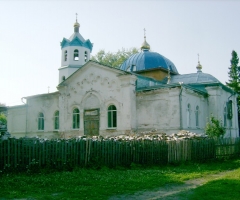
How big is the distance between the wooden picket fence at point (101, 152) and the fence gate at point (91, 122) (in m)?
10.3

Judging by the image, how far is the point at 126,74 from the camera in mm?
21750

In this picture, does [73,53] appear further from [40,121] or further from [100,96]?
[100,96]

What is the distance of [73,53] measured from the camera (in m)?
33.3

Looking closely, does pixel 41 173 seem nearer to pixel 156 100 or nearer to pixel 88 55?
pixel 156 100

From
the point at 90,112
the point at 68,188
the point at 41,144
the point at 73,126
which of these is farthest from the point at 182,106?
the point at 68,188

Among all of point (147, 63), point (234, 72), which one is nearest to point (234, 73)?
point (234, 72)

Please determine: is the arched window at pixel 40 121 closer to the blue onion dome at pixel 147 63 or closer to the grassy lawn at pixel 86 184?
the blue onion dome at pixel 147 63

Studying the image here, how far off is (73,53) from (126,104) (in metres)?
14.4

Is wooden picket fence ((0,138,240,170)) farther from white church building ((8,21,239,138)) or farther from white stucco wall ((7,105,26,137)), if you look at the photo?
white stucco wall ((7,105,26,137))

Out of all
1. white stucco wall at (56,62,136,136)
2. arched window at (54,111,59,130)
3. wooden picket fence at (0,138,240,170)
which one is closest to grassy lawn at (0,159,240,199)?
wooden picket fence at (0,138,240,170)

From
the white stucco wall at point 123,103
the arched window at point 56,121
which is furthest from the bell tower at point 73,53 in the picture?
the arched window at point 56,121

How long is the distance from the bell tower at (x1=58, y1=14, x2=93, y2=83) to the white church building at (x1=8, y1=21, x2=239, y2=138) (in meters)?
5.35

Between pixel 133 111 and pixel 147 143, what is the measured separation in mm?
8483

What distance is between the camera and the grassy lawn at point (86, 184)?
722cm
